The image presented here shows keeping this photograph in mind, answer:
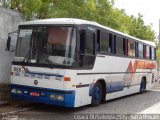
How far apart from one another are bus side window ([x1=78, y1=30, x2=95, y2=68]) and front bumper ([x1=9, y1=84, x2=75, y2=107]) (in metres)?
1.13

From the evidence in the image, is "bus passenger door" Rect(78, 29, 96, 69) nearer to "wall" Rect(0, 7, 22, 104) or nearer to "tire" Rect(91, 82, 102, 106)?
"tire" Rect(91, 82, 102, 106)

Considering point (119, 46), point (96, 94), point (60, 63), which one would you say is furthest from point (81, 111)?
point (119, 46)

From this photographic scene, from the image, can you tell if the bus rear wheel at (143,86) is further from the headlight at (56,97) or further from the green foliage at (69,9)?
the headlight at (56,97)

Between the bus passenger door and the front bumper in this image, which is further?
the bus passenger door

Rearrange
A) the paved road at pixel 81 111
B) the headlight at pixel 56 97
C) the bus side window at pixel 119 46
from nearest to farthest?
the paved road at pixel 81 111
the headlight at pixel 56 97
the bus side window at pixel 119 46

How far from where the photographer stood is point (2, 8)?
1373 centimetres

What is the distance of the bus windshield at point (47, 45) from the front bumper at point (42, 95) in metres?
0.86

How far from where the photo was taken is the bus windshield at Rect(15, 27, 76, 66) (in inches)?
457

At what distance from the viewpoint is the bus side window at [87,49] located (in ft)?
39.6

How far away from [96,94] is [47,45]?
9.33 feet

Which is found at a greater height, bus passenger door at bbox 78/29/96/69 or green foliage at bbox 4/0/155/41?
green foliage at bbox 4/0/155/41

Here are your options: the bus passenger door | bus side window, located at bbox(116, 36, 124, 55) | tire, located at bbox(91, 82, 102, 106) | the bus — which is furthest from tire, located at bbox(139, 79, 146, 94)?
the bus passenger door

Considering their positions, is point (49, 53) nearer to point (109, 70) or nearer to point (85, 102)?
point (85, 102)

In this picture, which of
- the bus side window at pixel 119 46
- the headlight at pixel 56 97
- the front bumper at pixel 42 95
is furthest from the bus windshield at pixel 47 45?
the bus side window at pixel 119 46
